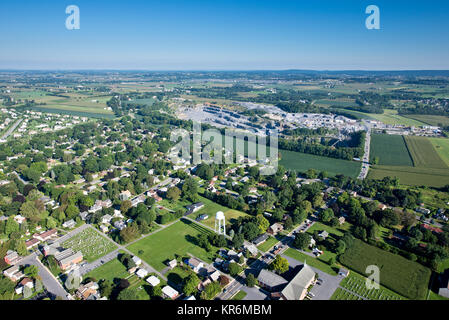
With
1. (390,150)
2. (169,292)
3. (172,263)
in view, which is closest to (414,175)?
(390,150)


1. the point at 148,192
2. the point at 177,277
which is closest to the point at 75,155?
the point at 148,192

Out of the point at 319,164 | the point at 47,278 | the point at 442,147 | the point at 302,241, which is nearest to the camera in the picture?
the point at 47,278

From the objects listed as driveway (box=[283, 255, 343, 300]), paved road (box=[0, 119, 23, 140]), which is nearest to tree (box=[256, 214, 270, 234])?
driveway (box=[283, 255, 343, 300])

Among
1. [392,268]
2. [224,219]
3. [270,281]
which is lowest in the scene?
[392,268]

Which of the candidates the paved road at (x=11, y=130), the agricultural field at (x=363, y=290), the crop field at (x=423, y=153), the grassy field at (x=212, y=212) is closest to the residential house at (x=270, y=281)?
the agricultural field at (x=363, y=290)

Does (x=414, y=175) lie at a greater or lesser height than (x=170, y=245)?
greater

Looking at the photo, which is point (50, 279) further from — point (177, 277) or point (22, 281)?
point (177, 277)

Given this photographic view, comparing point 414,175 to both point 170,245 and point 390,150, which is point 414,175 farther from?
point 170,245

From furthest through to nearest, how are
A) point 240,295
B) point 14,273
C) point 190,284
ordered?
1. point 14,273
2. point 240,295
3. point 190,284
